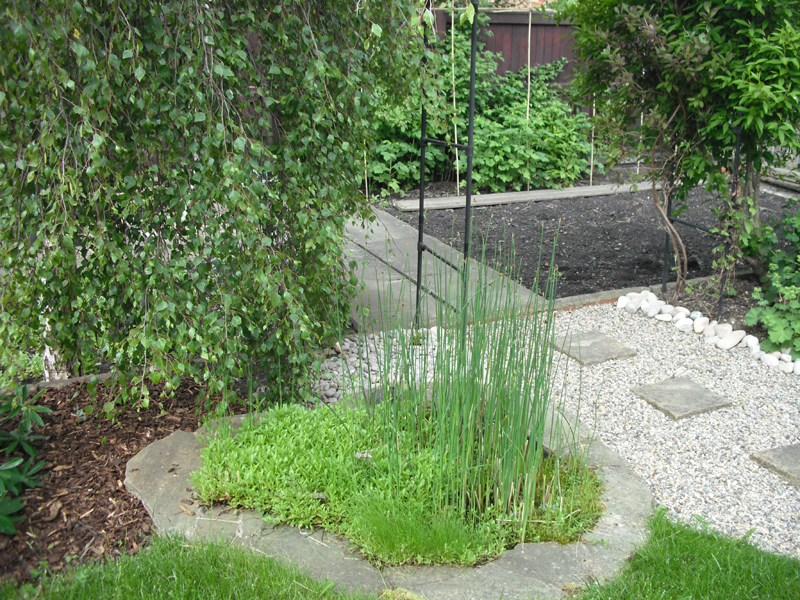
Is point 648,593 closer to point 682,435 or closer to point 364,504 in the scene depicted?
point 364,504

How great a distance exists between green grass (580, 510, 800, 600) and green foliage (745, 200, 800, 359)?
176 cm

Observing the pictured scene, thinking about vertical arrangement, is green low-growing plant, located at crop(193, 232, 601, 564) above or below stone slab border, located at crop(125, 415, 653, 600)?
above

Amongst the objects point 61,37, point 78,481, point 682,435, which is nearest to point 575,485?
point 682,435

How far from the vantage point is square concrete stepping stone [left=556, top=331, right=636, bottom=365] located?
11.6 ft

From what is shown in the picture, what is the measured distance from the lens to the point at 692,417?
2979mm

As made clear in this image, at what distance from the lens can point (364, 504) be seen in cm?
204

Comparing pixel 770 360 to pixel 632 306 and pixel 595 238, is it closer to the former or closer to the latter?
pixel 632 306

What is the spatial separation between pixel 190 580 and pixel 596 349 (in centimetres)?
251

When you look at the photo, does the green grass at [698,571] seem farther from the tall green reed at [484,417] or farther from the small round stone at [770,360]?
the small round stone at [770,360]

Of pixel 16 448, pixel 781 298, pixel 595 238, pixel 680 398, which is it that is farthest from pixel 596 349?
pixel 16 448

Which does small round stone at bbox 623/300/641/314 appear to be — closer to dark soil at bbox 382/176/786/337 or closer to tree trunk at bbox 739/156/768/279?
dark soil at bbox 382/176/786/337

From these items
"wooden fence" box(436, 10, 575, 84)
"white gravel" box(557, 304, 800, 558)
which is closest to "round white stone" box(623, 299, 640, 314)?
"white gravel" box(557, 304, 800, 558)

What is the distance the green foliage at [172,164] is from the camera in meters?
1.88

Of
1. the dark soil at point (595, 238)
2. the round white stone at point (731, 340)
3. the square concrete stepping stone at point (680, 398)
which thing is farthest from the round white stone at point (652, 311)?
the square concrete stepping stone at point (680, 398)
